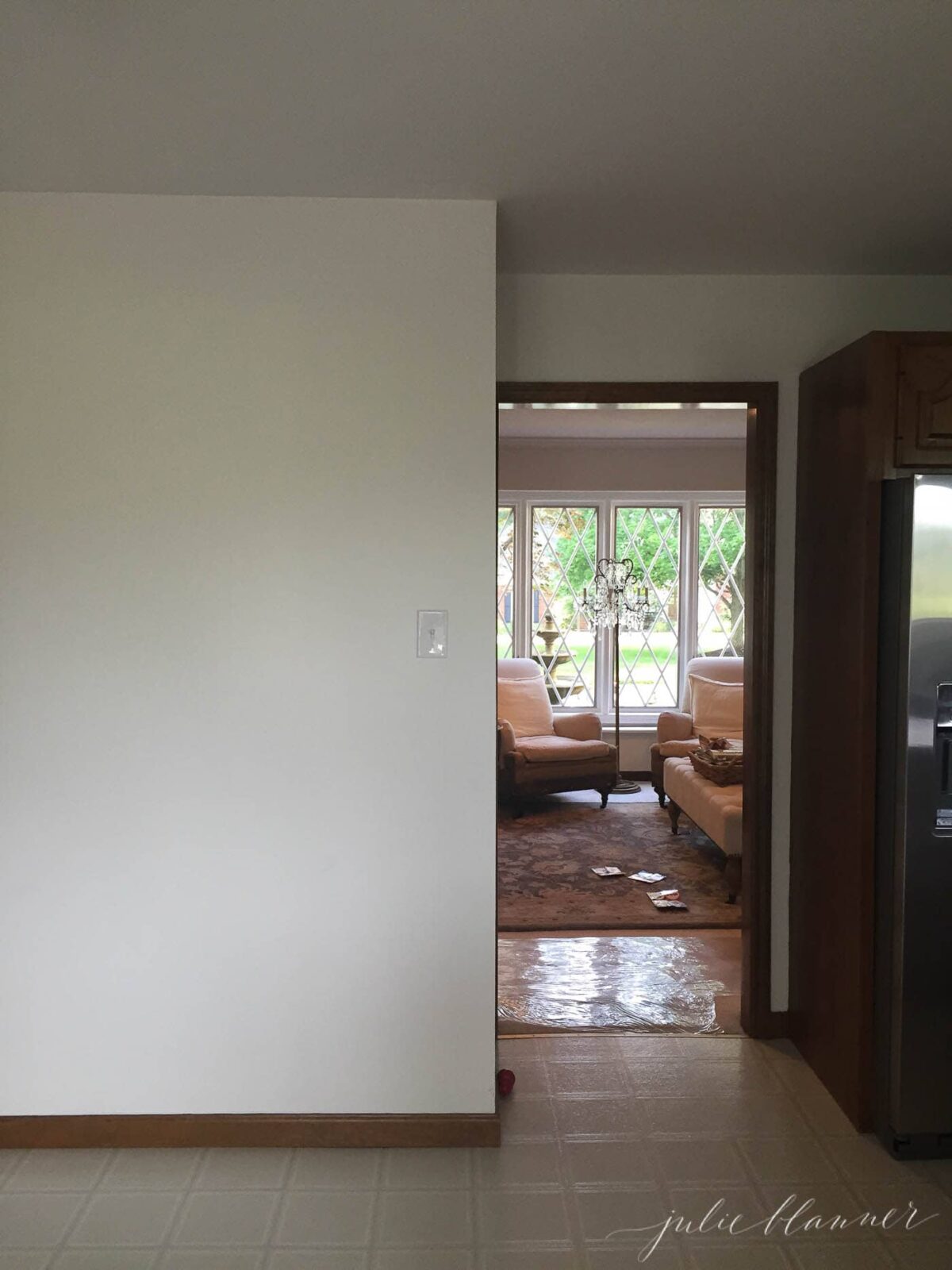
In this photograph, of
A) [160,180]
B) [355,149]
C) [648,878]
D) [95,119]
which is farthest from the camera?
[648,878]

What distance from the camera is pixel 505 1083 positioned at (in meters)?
2.92

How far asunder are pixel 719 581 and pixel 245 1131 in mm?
5848

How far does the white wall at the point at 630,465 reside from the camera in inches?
299

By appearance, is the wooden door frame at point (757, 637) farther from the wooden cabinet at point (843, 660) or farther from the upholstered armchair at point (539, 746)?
the upholstered armchair at point (539, 746)

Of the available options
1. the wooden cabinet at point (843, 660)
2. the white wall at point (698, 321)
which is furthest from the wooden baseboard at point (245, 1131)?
the white wall at point (698, 321)

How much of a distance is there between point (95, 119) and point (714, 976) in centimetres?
336

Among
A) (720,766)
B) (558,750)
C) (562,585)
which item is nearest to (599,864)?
(720,766)

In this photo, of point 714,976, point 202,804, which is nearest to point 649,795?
point 714,976

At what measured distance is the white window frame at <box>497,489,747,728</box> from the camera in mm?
7652

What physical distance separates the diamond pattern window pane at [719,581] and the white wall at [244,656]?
5343 millimetres

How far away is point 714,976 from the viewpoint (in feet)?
12.7

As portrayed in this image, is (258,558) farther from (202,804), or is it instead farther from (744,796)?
(744,796)

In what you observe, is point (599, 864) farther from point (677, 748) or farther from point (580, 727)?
point (580, 727)

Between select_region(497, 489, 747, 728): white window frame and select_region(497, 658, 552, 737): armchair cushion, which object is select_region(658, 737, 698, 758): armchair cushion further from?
select_region(497, 489, 747, 728): white window frame
